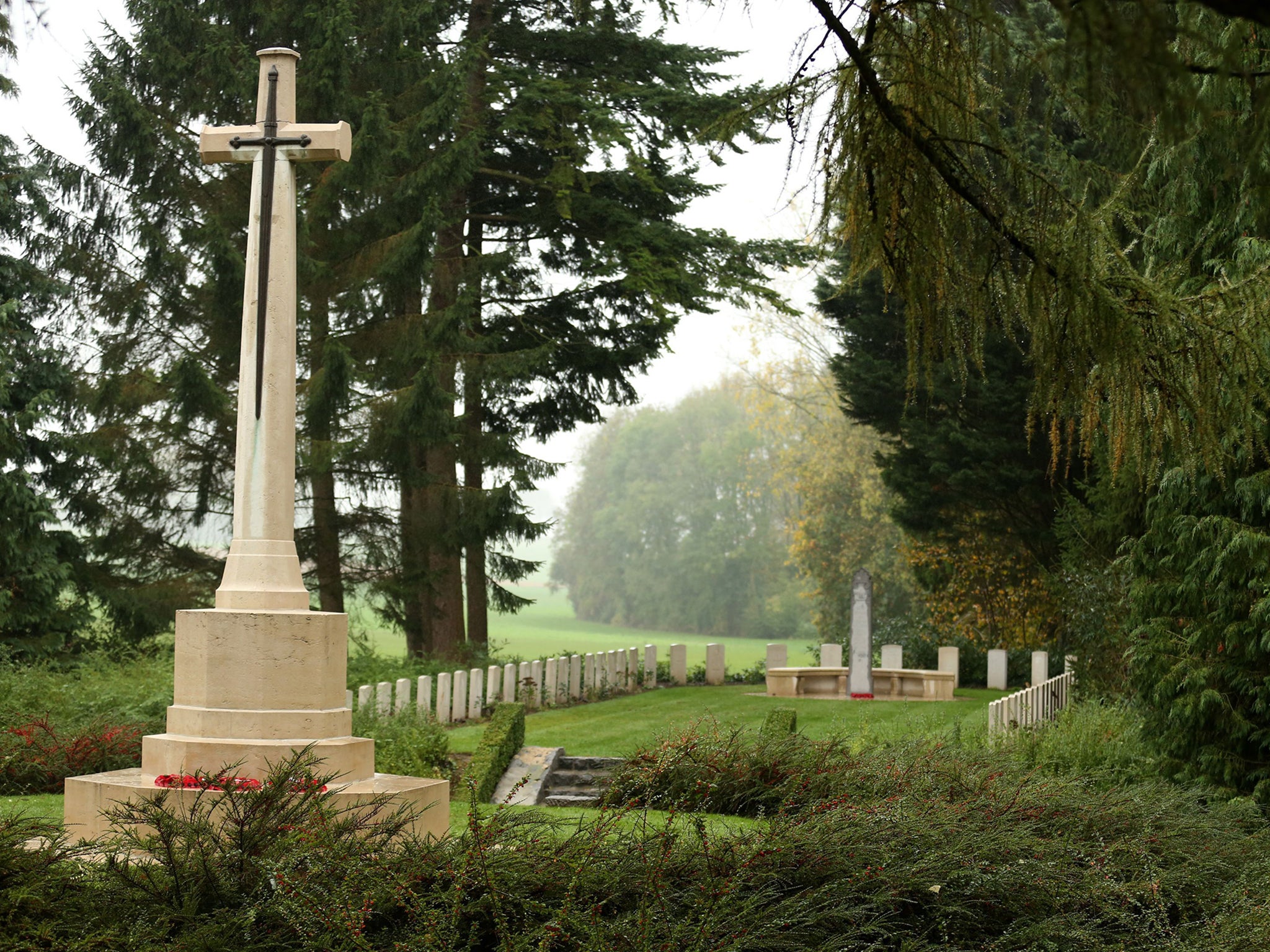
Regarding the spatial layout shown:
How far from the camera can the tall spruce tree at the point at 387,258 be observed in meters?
16.4

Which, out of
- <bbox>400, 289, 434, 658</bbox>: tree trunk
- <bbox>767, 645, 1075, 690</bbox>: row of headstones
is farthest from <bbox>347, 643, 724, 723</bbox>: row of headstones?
<bbox>767, 645, 1075, 690</bbox>: row of headstones

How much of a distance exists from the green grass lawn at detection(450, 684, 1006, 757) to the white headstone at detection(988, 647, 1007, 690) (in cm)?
Answer: 21

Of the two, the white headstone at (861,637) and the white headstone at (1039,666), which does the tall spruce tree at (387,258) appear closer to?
the white headstone at (861,637)

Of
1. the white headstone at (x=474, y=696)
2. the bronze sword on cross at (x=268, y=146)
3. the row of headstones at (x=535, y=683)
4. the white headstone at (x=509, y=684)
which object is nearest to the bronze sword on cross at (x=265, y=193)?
the bronze sword on cross at (x=268, y=146)

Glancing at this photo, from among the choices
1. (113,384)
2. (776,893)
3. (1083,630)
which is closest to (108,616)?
(113,384)

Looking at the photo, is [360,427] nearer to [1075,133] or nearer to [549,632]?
[1075,133]

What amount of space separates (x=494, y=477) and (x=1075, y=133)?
1082 centimetres

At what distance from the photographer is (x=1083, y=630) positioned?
15805 millimetres

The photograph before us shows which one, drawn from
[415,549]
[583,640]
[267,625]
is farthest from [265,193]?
[583,640]

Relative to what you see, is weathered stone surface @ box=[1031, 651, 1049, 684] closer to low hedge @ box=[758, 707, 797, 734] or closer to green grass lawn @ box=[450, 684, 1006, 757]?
green grass lawn @ box=[450, 684, 1006, 757]

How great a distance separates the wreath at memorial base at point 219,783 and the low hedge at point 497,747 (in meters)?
2.82

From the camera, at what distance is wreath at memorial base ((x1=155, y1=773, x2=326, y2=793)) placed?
187 inches

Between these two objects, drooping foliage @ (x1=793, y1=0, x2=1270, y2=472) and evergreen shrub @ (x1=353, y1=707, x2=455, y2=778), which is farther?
evergreen shrub @ (x1=353, y1=707, x2=455, y2=778)

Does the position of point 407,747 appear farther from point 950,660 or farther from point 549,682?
point 950,660
